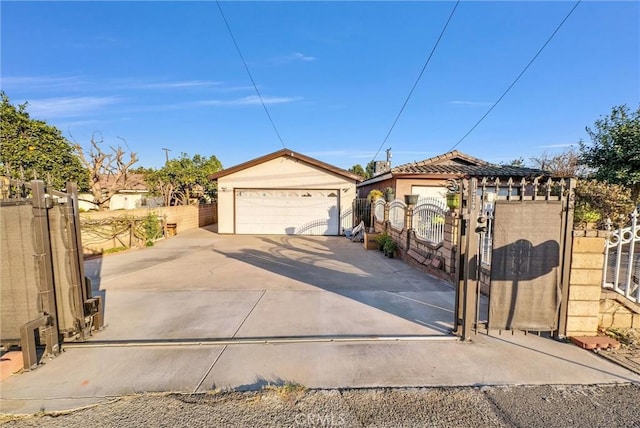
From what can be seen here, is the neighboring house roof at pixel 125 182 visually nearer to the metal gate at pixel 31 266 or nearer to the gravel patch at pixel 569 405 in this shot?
the metal gate at pixel 31 266

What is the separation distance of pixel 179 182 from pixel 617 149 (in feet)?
65.3

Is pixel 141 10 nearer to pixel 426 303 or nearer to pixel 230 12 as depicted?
pixel 230 12

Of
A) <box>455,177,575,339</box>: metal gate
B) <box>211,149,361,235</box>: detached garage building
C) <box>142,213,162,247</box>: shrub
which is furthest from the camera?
<box>211,149,361,235</box>: detached garage building

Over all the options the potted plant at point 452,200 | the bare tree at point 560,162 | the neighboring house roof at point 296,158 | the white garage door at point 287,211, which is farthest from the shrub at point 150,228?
the bare tree at point 560,162

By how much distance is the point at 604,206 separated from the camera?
716cm

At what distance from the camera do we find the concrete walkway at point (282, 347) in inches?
99.0

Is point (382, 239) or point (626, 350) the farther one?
point (382, 239)

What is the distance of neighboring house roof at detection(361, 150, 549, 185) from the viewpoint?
12.8 meters

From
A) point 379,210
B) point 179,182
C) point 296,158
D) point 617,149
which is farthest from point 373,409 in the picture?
point 179,182

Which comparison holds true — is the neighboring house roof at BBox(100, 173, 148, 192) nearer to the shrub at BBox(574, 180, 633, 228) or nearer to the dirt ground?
the dirt ground

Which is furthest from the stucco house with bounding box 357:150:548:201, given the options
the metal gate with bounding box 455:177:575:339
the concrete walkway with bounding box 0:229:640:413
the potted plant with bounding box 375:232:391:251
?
the metal gate with bounding box 455:177:575:339

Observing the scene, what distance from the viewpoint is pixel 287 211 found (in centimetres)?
1411

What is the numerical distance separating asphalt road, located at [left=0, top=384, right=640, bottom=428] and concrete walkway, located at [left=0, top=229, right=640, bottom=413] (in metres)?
0.13

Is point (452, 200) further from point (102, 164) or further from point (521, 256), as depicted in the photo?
point (102, 164)
